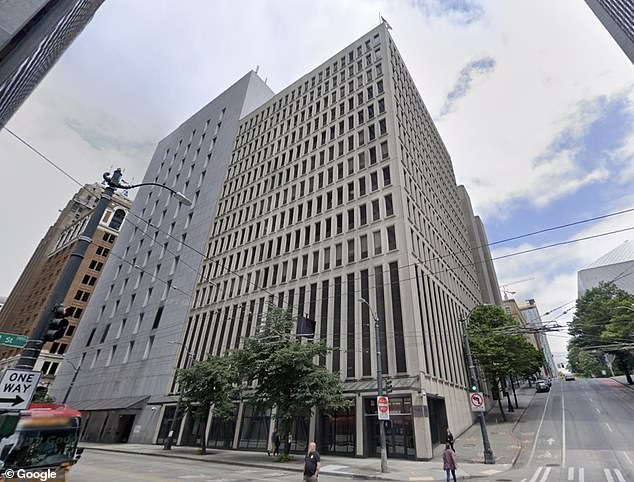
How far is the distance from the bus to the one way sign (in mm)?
5339

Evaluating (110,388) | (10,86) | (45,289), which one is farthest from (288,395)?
(45,289)

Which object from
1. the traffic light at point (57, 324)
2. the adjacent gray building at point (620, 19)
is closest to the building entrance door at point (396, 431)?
the traffic light at point (57, 324)

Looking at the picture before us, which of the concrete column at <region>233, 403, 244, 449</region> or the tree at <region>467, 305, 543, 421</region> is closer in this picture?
the concrete column at <region>233, 403, 244, 449</region>

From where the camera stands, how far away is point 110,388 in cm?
4691

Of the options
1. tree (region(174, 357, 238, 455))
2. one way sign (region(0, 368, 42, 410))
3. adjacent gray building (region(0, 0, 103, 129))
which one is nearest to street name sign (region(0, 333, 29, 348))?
one way sign (region(0, 368, 42, 410))

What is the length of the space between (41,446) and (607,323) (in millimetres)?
64124

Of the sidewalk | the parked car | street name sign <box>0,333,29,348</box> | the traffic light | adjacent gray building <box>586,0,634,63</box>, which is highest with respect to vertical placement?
adjacent gray building <box>586,0,634,63</box>

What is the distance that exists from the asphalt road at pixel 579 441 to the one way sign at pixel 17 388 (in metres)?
18.5

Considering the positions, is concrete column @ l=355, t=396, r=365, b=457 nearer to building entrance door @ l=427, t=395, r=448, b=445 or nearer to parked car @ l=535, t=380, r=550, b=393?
building entrance door @ l=427, t=395, r=448, b=445

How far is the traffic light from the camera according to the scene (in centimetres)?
794

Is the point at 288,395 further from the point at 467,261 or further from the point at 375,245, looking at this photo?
the point at 467,261

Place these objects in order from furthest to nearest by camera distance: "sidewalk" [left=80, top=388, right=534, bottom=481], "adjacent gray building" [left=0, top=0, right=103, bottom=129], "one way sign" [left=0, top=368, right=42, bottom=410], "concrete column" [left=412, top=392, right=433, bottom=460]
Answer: "concrete column" [left=412, top=392, right=433, bottom=460], "sidewalk" [left=80, top=388, right=534, bottom=481], "adjacent gray building" [left=0, top=0, right=103, bottom=129], "one way sign" [left=0, top=368, right=42, bottom=410]

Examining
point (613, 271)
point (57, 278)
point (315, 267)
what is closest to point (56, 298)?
point (315, 267)

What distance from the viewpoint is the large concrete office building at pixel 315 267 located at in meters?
26.6
